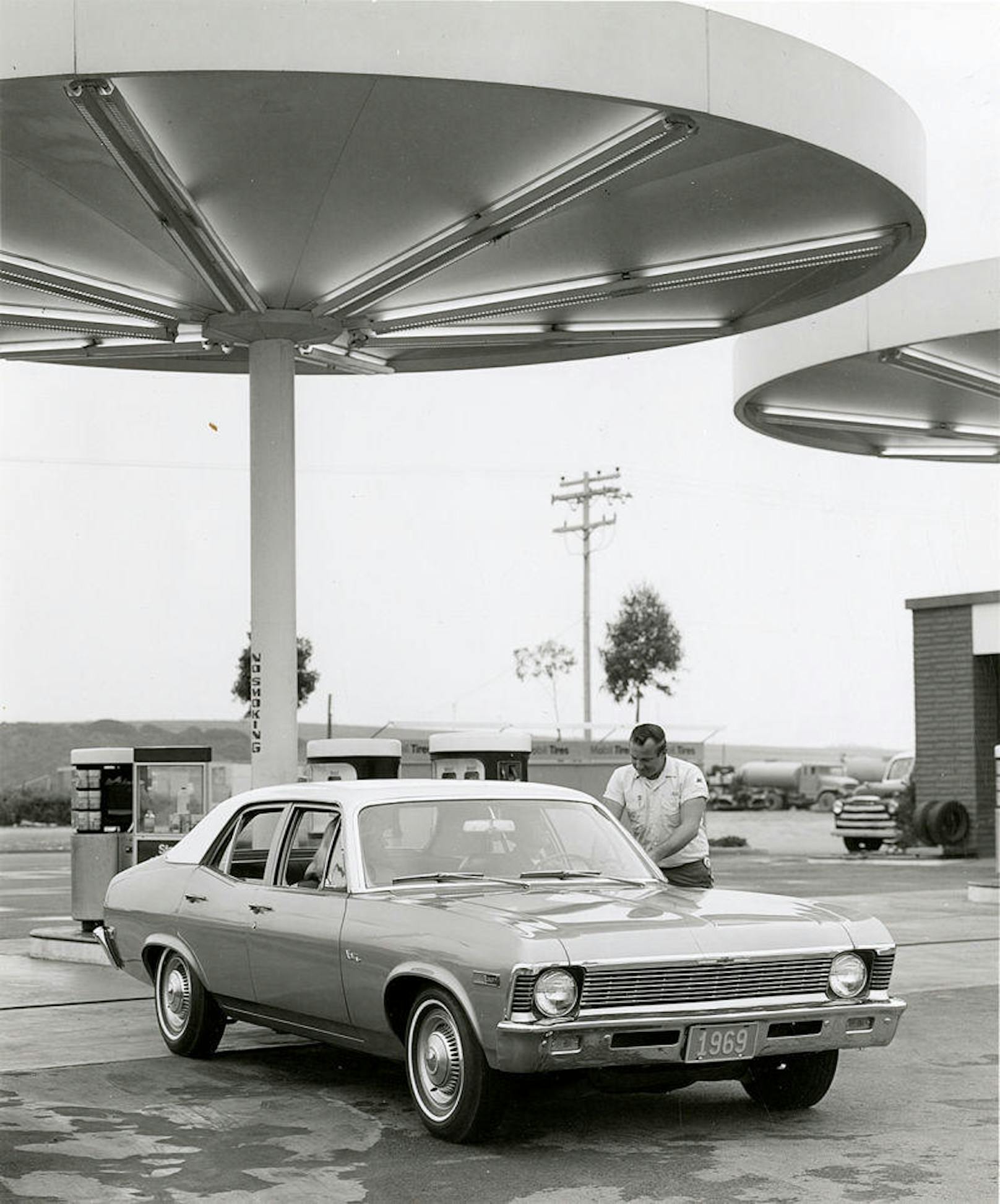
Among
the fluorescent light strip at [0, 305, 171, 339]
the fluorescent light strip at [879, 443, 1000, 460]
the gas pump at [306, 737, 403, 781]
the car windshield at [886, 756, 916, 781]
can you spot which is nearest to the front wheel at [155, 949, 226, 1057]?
the gas pump at [306, 737, 403, 781]

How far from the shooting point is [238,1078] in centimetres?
908

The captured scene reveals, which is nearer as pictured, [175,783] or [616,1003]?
[616,1003]

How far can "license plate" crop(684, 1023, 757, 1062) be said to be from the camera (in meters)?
7.13

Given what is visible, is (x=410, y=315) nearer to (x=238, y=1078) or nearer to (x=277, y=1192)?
(x=238, y=1078)

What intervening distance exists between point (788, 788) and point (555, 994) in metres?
71.9

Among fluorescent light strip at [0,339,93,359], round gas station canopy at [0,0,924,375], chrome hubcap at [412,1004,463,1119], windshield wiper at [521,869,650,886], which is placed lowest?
chrome hubcap at [412,1004,463,1119]

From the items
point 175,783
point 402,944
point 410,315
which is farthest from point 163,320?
point 402,944

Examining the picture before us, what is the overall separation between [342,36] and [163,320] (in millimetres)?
6140

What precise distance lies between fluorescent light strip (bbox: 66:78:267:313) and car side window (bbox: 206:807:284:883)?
14.2 ft

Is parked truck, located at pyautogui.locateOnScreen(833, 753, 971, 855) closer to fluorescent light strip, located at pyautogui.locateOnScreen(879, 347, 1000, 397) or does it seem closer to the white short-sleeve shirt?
fluorescent light strip, located at pyautogui.locateOnScreen(879, 347, 1000, 397)

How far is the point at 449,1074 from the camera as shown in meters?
7.36

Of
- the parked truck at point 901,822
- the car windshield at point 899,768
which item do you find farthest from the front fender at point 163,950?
the car windshield at point 899,768

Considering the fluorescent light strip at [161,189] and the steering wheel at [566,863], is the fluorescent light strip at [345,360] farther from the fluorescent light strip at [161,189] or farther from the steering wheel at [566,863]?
the steering wheel at [566,863]

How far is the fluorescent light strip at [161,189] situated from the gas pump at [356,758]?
3.76 metres
